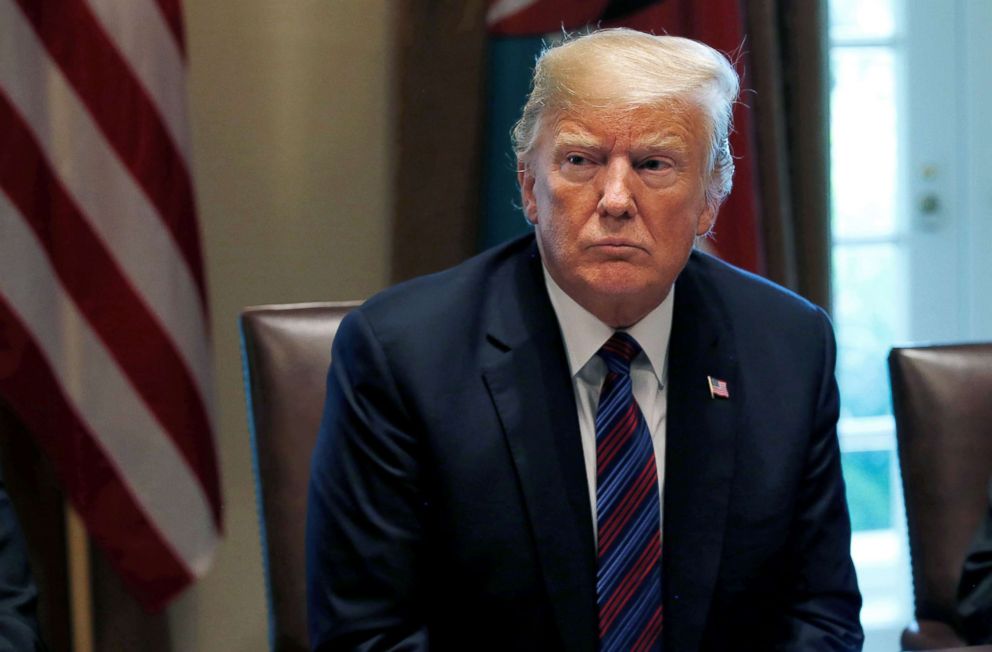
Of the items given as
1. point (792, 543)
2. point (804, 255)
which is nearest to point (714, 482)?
point (792, 543)

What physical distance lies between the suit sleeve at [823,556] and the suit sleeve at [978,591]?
23 centimetres

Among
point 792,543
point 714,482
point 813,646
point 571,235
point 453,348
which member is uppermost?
point 571,235

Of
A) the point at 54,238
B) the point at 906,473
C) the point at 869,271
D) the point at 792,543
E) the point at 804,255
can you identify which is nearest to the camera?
the point at 792,543

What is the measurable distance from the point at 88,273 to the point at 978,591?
1.82 m

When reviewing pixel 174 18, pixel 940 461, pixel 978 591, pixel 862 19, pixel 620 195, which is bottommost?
pixel 978 591

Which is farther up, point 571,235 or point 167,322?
point 571,235

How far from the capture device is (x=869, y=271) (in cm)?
341

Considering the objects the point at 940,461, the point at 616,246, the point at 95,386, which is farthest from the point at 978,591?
the point at 95,386

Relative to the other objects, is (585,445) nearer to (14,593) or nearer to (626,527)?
(626,527)

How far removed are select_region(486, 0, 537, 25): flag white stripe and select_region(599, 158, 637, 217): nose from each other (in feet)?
4.41

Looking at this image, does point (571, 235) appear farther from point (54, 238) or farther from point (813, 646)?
point (54, 238)

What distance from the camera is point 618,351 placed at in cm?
153

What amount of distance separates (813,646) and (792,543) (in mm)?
137

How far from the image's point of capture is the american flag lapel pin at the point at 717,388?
156 cm
